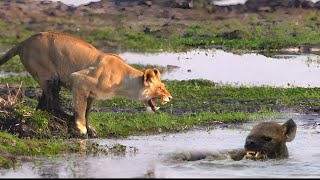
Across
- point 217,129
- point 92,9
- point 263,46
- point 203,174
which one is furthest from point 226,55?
point 203,174

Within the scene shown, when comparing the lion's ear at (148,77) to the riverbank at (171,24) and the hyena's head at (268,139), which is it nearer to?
the hyena's head at (268,139)

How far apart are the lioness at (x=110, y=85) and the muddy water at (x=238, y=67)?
28.6 ft

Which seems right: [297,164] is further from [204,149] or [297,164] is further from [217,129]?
[217,129]

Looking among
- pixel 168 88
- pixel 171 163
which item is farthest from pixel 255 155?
pixel 168 88

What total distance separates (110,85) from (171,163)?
2.49 metres

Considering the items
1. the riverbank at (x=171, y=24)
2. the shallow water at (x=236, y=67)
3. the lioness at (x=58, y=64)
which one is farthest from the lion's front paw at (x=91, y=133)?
the riverbank at (x=171, y=24)

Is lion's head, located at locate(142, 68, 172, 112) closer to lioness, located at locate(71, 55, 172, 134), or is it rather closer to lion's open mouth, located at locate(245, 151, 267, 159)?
lioness, located at locate(71, 55, 172, 134)

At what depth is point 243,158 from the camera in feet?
43.9

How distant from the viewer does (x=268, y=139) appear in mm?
13562

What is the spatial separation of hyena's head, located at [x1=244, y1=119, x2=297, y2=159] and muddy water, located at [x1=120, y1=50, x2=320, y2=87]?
1009 cm

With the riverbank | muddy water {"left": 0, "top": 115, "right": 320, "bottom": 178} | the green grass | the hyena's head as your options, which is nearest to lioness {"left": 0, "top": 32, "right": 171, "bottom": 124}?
muddy water {"left": 0, "top": 115, "right": 320, "bottom": 178}

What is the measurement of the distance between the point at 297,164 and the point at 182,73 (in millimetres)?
14512

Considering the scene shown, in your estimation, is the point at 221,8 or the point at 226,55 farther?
the point at 221,8

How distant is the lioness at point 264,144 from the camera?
44.3ft
